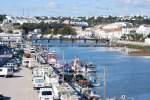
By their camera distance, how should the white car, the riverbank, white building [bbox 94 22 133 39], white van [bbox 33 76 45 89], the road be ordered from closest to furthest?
the white car → the road → white van [bbox 33 76 45 89] → the riverbank → white building [bbox 94 22 133 39]

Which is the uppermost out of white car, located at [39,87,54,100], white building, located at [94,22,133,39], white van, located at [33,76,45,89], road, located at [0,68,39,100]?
white car, located at [39,87,54,100]

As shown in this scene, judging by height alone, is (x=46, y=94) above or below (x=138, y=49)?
above

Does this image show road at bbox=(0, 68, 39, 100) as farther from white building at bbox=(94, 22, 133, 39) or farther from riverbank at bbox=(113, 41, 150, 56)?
white building at bbox=(94, 22, 133, 39)

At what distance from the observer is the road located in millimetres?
26250

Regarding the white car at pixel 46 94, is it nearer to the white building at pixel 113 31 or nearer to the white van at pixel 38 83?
the white van at pixel 38 83

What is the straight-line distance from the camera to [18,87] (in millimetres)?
30500

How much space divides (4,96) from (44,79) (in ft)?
17.6

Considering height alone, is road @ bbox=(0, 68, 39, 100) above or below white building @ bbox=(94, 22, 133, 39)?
above

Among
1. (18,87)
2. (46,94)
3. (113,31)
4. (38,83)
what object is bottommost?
(113,31)

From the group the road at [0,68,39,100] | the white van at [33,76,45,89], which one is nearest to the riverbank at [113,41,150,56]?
the road at [0,68,39,100]

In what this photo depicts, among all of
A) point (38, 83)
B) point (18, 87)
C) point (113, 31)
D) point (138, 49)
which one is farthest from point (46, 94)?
point (113, 31)

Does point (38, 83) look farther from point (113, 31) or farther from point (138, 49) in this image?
point (113, 31)

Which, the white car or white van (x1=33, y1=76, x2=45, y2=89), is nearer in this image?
the white car

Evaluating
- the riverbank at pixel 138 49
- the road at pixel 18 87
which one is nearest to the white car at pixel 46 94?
the road at pixel 18 87
